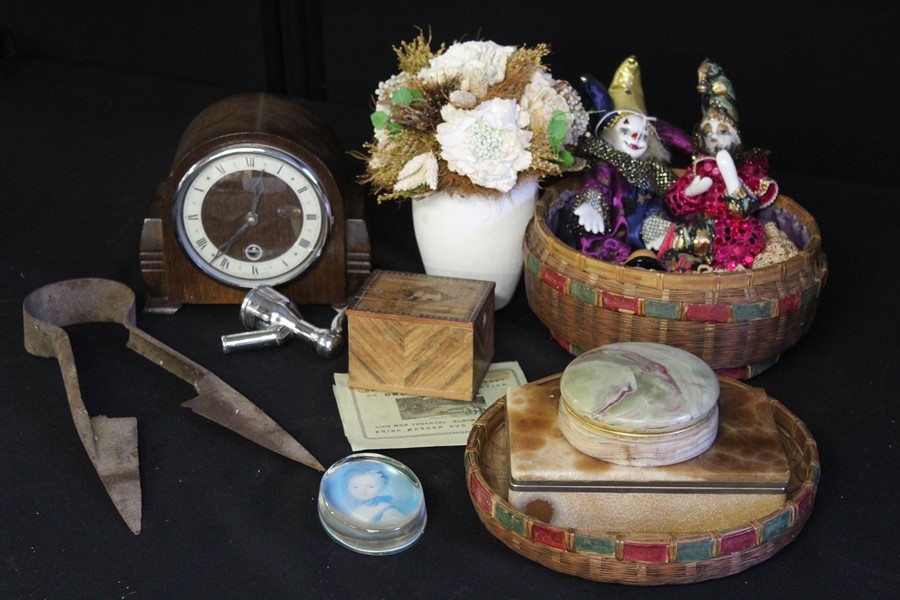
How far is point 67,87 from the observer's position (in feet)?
9.37

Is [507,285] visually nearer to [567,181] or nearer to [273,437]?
[567,181]

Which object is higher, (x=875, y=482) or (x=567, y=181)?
(x=567, y=181)

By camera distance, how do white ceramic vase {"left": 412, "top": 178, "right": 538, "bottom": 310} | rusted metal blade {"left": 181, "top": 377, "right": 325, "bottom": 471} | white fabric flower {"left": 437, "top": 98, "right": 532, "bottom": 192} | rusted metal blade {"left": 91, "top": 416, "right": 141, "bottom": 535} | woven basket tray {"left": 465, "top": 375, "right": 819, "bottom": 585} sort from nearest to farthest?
woven basket tray {"left": 465, "top": 375, "right": 819, "bottom": 585} < rusted metal blade {"left": 91, "top": 416, "right": 141, "bottom": 535} < rusted metal blade {"left": 181, "top": 377, "right": 325, "bottom": 471} < white fabric flower {"left": 437, "top": 98, "right": 532, "bottom": 192} < white ceramic vase {"left": 412, "top": 178, "right": 538, "bottom": 310}

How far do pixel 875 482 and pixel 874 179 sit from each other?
3.66ft

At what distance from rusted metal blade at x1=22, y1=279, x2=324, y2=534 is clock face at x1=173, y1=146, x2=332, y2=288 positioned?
16 centimetres

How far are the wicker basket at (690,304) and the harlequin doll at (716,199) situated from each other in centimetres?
11

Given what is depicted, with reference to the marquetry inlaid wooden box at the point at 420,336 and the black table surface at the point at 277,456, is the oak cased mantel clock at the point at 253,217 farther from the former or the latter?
the marquetry inlaid wooden box at the point at 420,336

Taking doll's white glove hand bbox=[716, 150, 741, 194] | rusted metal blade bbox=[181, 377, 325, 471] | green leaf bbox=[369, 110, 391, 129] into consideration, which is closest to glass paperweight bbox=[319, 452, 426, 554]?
rusted metal blade bbox=[181, 377, 325, 471]

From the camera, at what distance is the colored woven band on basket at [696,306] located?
1.55 m

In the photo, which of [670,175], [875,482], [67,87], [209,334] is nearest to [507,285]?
[670,175]

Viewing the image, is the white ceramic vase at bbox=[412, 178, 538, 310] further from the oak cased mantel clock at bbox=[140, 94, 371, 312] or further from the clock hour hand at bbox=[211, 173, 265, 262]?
the clock hour hand at bbox=[211, 173, 265, 262]

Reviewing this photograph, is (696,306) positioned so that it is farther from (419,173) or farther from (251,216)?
(251,216)

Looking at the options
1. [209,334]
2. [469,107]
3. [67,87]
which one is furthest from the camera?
[67,87]

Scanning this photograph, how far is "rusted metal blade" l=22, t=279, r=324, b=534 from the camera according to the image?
4.76 feet
